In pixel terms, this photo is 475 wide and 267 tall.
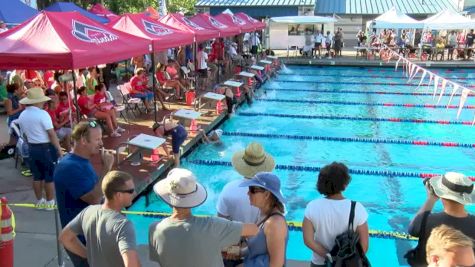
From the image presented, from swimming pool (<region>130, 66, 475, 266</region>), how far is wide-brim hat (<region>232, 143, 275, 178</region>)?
2990 millimetres

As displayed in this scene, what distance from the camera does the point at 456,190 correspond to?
9.36 feet

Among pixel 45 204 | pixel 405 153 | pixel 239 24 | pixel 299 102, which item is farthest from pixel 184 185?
pixel 239 24

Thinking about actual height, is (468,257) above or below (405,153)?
above

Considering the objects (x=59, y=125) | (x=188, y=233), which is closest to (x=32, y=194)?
(x=59, y=125)

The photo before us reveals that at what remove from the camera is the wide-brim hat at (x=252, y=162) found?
3.42 metres

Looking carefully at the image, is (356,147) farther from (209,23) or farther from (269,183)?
(269,183)

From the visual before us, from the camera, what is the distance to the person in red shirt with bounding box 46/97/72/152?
7410 millimetres

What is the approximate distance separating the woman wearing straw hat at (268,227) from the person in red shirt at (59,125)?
5624 mm

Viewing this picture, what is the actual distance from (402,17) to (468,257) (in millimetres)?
23563

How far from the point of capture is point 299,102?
1480 cm

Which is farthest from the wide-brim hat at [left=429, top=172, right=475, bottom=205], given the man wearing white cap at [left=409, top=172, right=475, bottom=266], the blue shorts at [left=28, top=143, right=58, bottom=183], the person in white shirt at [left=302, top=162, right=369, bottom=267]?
the blue shorts at [left=28, top=143, right=58, bottom=183]

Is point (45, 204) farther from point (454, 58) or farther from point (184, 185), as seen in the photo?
point (454, 58)

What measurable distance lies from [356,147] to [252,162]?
735cm

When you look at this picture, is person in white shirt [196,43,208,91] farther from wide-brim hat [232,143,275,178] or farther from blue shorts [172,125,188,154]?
wide-brim hat [232,143,275,178]
